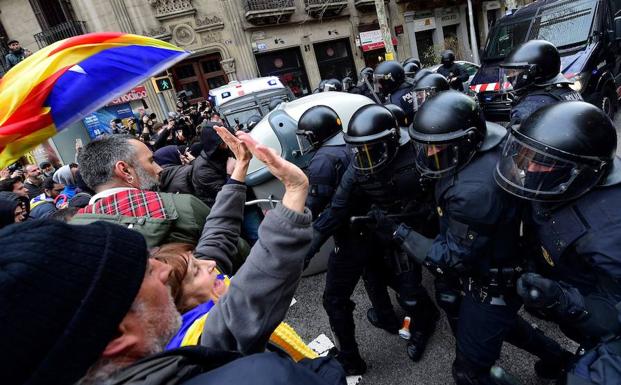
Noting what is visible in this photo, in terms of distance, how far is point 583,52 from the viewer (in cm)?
505

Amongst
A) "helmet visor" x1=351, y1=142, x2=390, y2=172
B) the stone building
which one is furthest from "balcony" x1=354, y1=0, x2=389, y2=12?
"helmet visor" x1=351, y1=142, x2=390, y2=172

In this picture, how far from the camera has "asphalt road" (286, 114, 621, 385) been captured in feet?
7.65

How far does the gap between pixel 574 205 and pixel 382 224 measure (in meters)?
1.00

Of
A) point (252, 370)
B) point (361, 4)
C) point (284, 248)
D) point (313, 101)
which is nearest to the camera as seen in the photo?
point (252, 370)

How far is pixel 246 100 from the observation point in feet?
27.8

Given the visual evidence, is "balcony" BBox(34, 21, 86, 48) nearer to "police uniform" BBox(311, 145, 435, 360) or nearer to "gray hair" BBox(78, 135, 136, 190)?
"gray hair" BBox(78, 135, 136, 190)

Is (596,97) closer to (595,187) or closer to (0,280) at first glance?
(595,187)

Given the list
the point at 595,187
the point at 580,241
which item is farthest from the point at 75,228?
the point at 595,187

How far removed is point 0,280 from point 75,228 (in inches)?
6.0

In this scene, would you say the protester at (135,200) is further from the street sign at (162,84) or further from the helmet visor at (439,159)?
the street sign at (162,84)

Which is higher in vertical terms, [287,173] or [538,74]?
[287,173]

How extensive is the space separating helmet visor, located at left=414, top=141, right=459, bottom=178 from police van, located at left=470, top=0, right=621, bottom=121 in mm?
3440

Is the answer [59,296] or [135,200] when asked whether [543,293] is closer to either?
[59,296]

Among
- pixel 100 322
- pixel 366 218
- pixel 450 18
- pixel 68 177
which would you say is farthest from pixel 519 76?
pixel 450 18
